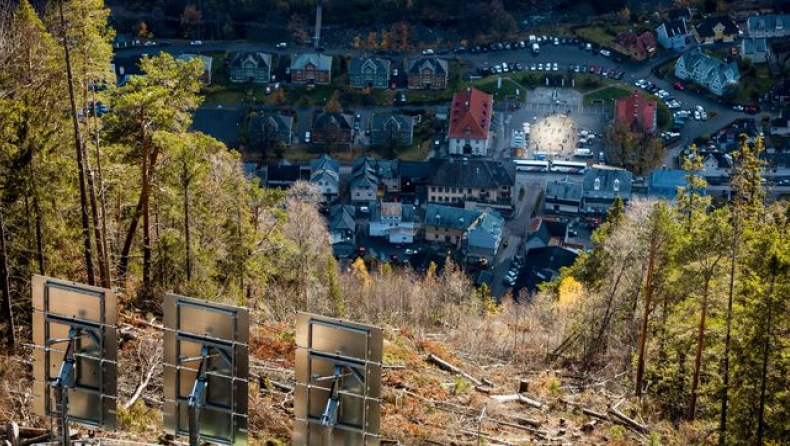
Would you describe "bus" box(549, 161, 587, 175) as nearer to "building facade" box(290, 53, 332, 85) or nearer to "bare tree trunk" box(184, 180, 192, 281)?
"building facade" box(290, 53, 332, 85)

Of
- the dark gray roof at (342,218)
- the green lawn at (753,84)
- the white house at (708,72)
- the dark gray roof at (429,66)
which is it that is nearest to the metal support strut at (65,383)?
the dark gray roof at (342,218)

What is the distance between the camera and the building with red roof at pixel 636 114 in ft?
184

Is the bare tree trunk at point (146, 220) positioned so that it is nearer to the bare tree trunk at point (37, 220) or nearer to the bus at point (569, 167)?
the bare tree trunk at point (37, 220)

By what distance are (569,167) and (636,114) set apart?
6.17m

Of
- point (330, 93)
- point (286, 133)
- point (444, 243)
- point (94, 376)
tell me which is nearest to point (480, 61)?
point (330, 93)

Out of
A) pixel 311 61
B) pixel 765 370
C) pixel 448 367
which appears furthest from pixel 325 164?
pixel 765 370

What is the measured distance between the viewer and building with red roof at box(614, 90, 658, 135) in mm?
56156

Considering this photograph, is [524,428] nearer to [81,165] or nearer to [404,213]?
[81,165]

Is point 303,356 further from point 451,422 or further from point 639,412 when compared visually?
point 639,412

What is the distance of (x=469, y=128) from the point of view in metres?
56.7

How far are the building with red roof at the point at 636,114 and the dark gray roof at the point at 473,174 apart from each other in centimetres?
838

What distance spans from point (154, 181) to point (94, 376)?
8.51m

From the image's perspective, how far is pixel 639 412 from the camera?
1750 cm

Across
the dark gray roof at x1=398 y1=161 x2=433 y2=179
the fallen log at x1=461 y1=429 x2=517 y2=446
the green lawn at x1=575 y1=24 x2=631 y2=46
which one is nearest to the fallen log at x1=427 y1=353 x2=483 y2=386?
the fallen log at x1=461 y1=429 x2=517 y2=446
